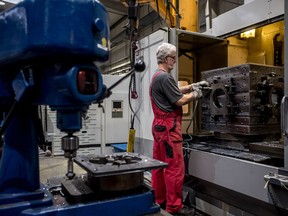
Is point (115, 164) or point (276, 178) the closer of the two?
point (115, 164)

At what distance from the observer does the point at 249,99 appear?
2059 mm

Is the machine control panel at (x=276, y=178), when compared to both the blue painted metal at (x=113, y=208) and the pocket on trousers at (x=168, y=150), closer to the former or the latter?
the pocket on trousers at (x=168, y=150)

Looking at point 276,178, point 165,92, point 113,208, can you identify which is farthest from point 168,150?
point 113,208

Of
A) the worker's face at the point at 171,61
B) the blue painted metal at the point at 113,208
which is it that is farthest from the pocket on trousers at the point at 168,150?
the blue painted metal at the point at 113,208

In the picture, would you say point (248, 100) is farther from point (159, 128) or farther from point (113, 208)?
point (113, 208)

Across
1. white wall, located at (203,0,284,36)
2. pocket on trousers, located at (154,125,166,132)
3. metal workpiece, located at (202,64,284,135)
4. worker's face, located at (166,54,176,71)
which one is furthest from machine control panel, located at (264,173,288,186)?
white wall, located at (203,0,284,36)

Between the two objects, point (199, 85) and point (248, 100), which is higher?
point (199, 85)

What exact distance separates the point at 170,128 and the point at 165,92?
30cm

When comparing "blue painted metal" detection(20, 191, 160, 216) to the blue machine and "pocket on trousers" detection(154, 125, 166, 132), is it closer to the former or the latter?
the blue machine

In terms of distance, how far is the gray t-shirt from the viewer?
2131 millimetres

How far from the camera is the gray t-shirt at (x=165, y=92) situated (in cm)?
213

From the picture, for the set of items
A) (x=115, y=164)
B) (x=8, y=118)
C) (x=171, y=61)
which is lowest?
(x=115, y=164)

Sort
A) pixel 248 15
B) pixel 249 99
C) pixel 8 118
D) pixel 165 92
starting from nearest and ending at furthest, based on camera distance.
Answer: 1. pixel 8 118
2. pixel 249 99
3. pixel 165 92
4. pixel 248 15

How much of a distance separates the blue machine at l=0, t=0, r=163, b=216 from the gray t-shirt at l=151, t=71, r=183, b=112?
1333 millimetres
